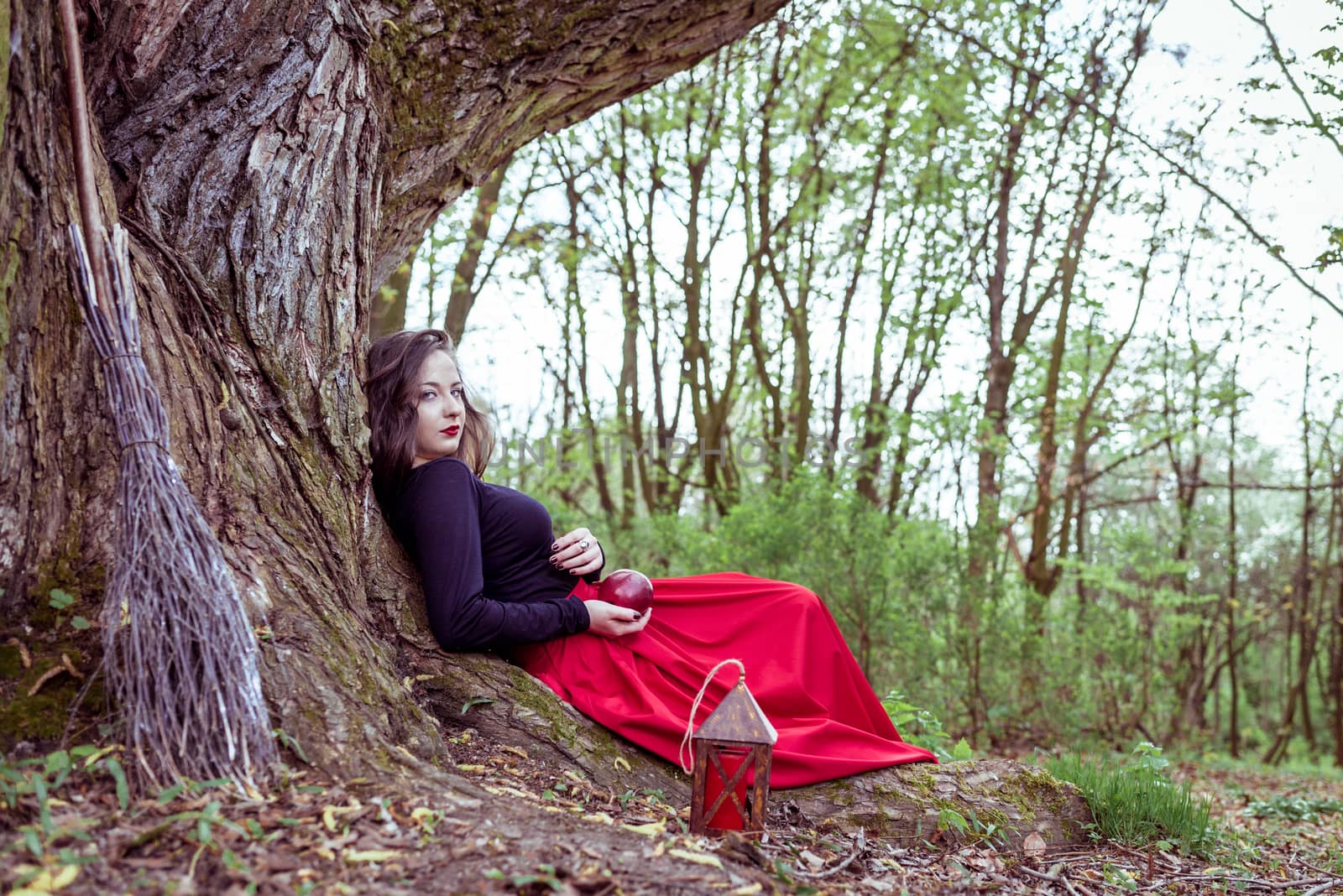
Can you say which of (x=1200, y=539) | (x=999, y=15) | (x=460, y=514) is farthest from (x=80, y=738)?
(x=1200, y=539)

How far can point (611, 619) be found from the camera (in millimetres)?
3156

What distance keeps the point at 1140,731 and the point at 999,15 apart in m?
6.40

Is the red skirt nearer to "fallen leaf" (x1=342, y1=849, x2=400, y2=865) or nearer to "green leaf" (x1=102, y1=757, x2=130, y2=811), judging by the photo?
"fallen leaf" (x1=342, y1=849, x2=400, y2=865)

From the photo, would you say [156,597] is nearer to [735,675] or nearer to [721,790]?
[721,790]

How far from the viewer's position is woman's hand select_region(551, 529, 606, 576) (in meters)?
3.32

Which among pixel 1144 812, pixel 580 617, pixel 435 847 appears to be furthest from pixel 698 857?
pixel 1144 812

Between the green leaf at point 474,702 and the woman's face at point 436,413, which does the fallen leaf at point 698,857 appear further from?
the woman's face at point 436,413

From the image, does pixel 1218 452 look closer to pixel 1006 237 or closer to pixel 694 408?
pixel 1006 237

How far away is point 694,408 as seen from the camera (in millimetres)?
10625

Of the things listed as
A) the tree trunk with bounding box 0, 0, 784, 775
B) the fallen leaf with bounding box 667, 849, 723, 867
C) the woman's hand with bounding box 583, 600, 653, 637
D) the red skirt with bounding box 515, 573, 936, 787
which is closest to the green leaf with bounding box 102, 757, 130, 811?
the tree trunk with bounding box 0, 0, 784, 775

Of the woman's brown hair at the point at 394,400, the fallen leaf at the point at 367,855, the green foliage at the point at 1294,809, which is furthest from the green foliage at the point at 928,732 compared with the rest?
the fallen leaf at the point at 367,855

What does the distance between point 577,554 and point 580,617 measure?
0.97ft

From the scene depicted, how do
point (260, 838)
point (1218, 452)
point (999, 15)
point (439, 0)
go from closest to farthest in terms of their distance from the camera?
point (260, 838) → point (439, 0) → point (999, 15) → point (1218, 452)

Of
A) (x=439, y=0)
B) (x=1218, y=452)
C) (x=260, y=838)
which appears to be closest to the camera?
(x=260, y=838)
